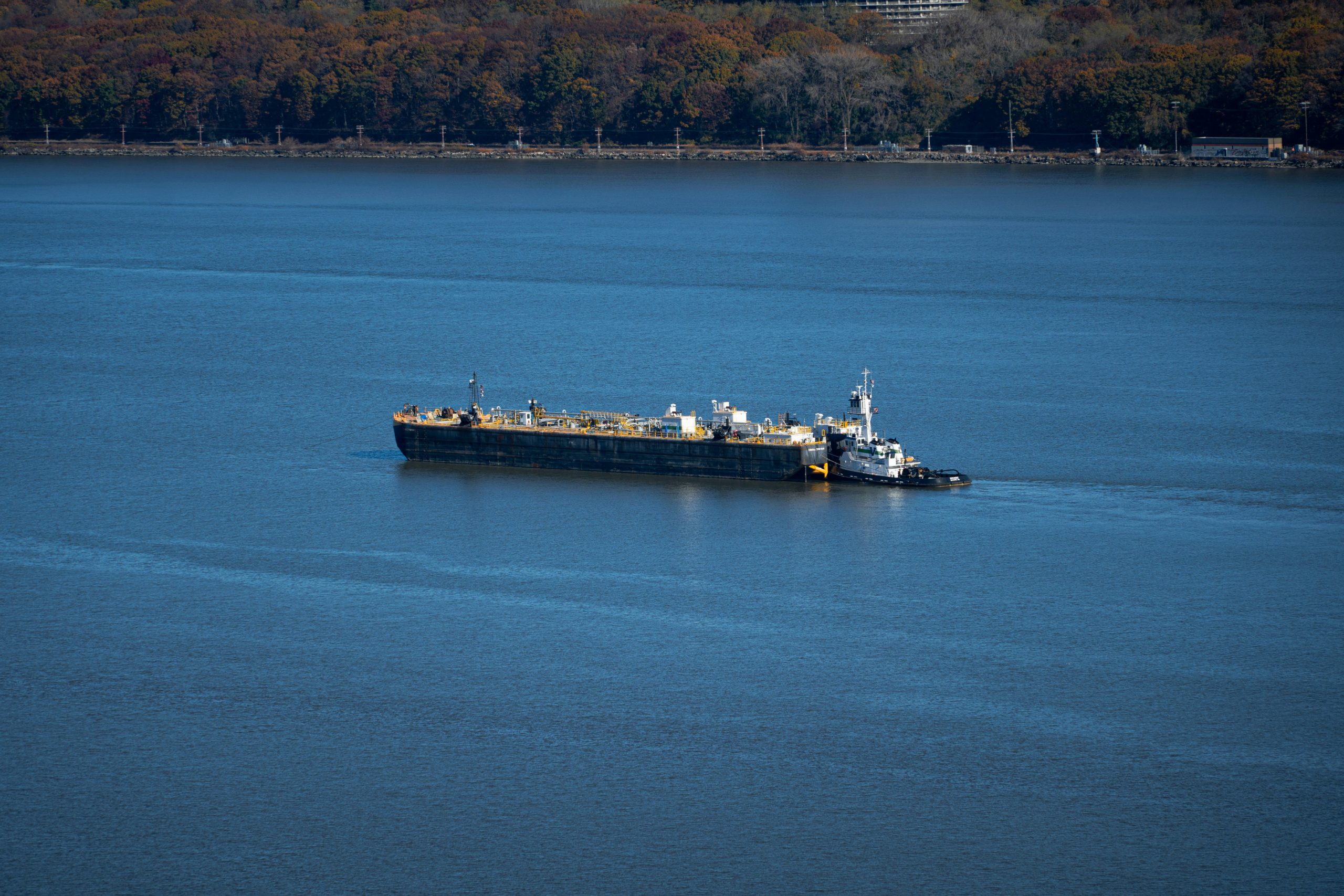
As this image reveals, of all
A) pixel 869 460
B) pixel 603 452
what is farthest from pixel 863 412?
pixel 603 452

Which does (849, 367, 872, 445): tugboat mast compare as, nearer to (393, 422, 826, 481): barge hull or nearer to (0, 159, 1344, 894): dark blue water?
(393, 422, 826, 481): barge hull

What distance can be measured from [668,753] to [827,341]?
60456 mm

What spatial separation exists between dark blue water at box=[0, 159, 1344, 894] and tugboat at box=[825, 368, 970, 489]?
47.5 inches

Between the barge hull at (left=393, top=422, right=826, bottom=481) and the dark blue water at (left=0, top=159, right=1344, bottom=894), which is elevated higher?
the barge hull at (left=393, top=422, right=826, bottom=481)

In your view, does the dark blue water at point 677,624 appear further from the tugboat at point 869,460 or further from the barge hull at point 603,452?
the tugboat at point 869,460

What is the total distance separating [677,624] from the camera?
5378 cm

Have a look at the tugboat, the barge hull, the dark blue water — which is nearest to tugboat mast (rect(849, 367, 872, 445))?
the tugboat

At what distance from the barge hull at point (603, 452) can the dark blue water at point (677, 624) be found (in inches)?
33.6

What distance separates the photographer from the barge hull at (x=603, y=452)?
226 ft

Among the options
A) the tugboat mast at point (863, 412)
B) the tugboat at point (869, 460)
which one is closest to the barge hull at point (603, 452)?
the tugboat at point (869, 460)

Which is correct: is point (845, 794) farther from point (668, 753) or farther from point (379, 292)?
point (379, 292)

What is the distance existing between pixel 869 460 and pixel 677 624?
57.1 feet

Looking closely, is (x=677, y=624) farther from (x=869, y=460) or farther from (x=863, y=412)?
(x=863, y=412)

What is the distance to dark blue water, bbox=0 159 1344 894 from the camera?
40656mm
